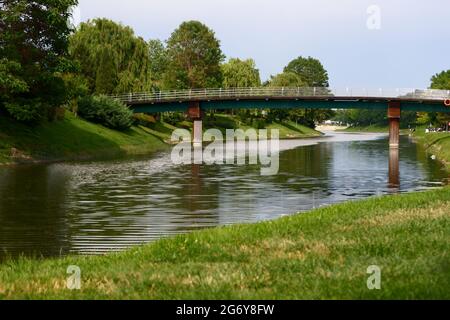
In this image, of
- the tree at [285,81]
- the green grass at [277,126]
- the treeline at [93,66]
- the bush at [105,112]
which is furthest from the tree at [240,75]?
the bush at [105,112]

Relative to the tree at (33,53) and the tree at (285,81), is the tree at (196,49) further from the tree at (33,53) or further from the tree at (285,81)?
the tree at (33,53)

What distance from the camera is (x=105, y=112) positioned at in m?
83.3

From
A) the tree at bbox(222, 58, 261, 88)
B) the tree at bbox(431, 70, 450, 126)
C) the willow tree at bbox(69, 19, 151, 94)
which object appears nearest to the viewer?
the willow tree at bbox(69, 19, 151, 94)

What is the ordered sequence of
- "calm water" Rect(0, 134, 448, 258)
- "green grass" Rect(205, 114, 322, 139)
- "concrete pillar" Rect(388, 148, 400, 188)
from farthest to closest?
"green grass" Rect(205, 114, 322, 139), "concrete pillar" Rect(388, 148, 400, 188), "calm water" Rect(0, 134, 448, 258)

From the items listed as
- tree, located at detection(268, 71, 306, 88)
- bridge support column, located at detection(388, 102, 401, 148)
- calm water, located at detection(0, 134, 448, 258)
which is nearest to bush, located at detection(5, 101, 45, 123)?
calm water, located at detection(0, 134, 448, 258)

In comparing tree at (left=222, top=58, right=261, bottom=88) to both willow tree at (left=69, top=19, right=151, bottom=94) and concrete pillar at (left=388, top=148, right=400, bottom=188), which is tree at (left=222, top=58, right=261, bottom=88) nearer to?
willow tree at (left=69, top=19, right=151, bottom=94)

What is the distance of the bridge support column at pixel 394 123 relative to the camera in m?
90.2

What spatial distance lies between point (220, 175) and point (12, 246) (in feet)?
90.8

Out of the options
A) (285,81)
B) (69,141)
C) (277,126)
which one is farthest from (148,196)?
(285,81)

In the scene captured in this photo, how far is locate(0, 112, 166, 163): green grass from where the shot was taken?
179 feet

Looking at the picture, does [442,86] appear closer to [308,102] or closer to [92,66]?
[308,102]

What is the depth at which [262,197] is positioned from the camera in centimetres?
3155

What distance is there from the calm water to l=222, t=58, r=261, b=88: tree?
91.7m

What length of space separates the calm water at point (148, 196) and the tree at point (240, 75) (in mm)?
91723
